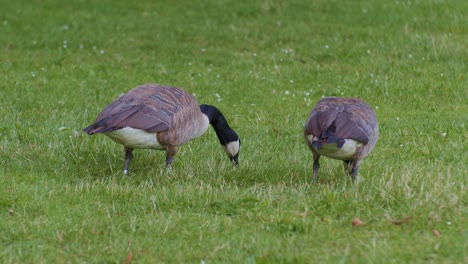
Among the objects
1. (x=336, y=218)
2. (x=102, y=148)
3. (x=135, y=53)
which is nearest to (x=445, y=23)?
(x=135, y=53)

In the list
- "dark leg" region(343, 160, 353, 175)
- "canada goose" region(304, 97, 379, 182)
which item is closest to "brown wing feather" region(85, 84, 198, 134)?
"canada goose" region(304, 97, 379, 182)

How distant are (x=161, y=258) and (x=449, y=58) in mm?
8786

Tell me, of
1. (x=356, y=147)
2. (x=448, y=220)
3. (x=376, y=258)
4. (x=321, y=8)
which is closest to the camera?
(x=376, y=258)

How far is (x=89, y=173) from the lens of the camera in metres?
8.30

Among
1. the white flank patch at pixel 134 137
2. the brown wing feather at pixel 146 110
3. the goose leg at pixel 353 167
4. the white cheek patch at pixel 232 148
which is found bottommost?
the white cheek patch at pixel 232 148

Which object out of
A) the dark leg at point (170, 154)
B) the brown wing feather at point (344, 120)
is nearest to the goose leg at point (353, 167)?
the brown wing feather at point (344, 120)

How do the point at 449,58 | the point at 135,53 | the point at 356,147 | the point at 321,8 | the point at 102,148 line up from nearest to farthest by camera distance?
the point at 356,147, the point at 102,148, the point at 449,58, the point at 135,53, the point at 321,8

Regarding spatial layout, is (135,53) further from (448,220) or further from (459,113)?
(448,220)

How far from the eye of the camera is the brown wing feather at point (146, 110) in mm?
7609

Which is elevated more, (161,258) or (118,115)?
(118,115)

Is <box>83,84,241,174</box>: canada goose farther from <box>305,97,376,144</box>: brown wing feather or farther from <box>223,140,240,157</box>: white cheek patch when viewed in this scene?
<box>305,97,376,144</box>: brown wing feather

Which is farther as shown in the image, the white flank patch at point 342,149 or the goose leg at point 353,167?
the goose leg at point 353,167

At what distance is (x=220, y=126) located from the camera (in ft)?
30.0

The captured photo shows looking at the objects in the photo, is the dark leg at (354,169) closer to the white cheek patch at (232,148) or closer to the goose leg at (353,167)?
the goose leg at (353,167)
